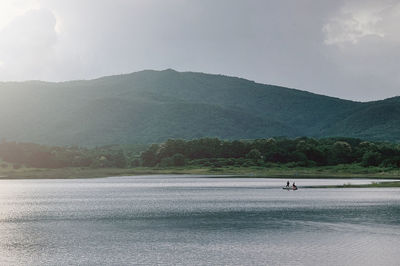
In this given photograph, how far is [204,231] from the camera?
6225 centimetres

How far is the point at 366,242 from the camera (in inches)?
2072

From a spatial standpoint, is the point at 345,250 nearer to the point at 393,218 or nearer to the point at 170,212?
the point at 393,218

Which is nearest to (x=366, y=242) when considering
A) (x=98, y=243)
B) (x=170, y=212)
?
(x=98, y=243)

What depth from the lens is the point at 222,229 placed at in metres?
64.0

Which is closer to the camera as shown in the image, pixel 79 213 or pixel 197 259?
pixel 197 259

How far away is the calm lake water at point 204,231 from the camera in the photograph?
45844 millimetres

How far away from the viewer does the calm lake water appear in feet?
150

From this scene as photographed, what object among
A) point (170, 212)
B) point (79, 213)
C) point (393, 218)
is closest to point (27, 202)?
point (79, 213)

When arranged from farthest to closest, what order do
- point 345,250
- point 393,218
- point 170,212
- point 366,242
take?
point 170,212 < point 393,218 < point 366,242 < point 345,250

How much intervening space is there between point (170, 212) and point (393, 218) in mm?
32237

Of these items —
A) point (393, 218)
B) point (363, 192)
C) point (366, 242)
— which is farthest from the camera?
point (363, 192)

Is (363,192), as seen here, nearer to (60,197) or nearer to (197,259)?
(60,197)

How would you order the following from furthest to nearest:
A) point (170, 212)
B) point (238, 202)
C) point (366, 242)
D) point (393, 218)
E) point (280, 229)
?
point (238, 202)
point (170, 212)
point (393, 218)
point (280, 229)
point (366, 242)

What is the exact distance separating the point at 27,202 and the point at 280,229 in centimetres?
6063
